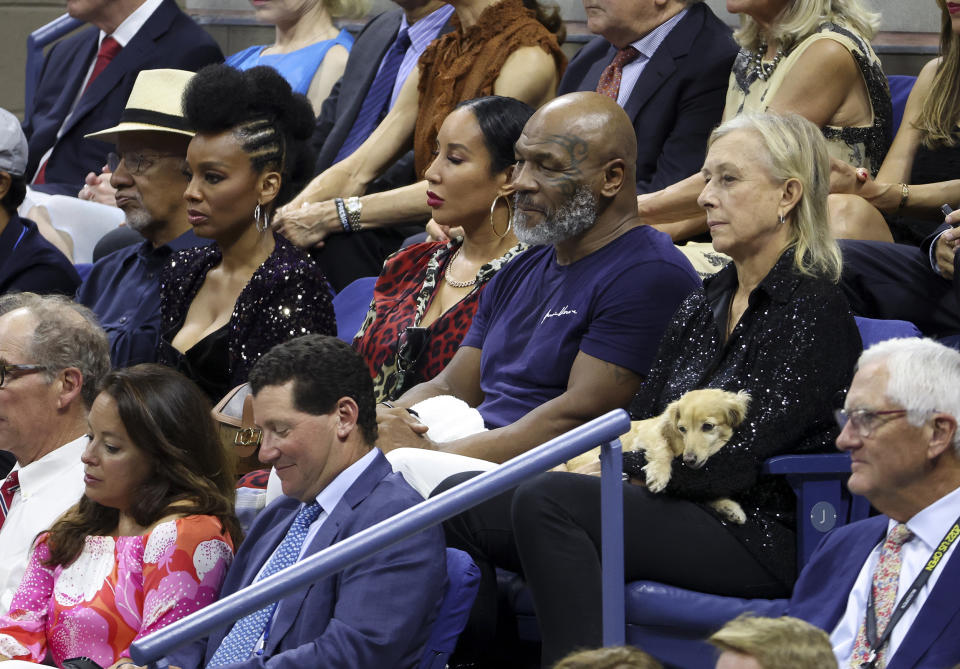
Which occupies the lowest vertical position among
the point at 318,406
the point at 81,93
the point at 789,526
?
the point at 81,93

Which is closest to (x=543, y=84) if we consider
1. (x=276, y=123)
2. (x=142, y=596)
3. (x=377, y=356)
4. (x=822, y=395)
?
(x=276, y=123)

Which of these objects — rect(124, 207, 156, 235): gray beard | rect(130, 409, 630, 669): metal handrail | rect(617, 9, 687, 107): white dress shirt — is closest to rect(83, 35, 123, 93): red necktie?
rect(124, 207, 156, 235): gray beard

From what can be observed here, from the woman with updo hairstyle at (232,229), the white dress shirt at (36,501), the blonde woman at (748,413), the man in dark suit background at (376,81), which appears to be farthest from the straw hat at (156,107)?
the blonde woman at (748,413)

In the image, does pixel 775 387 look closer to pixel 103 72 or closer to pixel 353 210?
pixel 353 210

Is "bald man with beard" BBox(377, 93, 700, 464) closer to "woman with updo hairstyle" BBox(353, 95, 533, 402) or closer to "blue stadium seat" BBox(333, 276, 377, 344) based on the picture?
"woman with updo hairstyle" BBox(353, 95, 533, 402)

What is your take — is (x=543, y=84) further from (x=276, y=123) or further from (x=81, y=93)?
(x=81, y=93)

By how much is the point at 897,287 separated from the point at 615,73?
140 centimetres

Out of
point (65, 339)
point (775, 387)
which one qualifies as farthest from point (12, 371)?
point (775, 387)

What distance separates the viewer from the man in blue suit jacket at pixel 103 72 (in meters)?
6.37

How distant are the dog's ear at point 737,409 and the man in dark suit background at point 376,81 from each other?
8.65 ft

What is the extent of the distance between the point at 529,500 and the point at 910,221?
6.01ft

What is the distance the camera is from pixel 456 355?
4.16 metres

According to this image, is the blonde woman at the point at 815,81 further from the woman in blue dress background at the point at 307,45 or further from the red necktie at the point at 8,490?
the woman in blue dress background at the point at 307,45

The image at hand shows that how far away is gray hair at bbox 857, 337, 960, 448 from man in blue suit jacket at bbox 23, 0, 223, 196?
419cm
